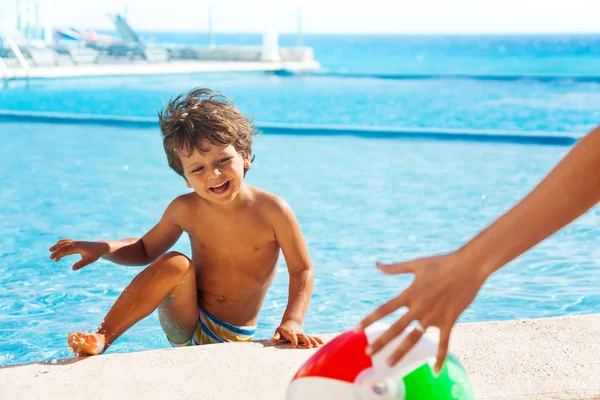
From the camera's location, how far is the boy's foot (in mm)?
2635

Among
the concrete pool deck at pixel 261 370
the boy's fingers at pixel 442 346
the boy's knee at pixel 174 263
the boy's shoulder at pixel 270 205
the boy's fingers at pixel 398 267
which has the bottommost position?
the concrete pool deck at pixel 261 370

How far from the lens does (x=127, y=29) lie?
30.8m

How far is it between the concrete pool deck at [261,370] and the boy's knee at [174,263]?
0.31m

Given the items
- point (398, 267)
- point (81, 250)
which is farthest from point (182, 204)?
point (398, 267)

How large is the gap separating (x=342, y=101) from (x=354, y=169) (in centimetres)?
842

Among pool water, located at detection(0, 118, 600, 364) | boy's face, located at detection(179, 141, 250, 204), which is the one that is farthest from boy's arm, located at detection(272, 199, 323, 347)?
pool water, located at detection(0, 118, 600, 364)

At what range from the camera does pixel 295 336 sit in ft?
8.77

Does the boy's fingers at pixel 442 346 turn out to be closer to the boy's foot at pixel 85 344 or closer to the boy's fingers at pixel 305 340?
the boy's fingers at pixel 305 340

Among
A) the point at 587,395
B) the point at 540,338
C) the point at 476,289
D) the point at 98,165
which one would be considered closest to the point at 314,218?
the point at 98,165

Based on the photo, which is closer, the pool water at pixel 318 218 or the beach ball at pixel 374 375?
the beach ball at pixel 374 375

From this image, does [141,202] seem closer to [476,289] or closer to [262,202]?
[262,202]

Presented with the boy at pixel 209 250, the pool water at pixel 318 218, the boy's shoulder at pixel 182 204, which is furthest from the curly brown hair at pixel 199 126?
the pool water at pixel 318 218

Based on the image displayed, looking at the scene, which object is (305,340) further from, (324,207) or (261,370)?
(324,207)

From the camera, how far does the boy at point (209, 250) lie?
2.81m
